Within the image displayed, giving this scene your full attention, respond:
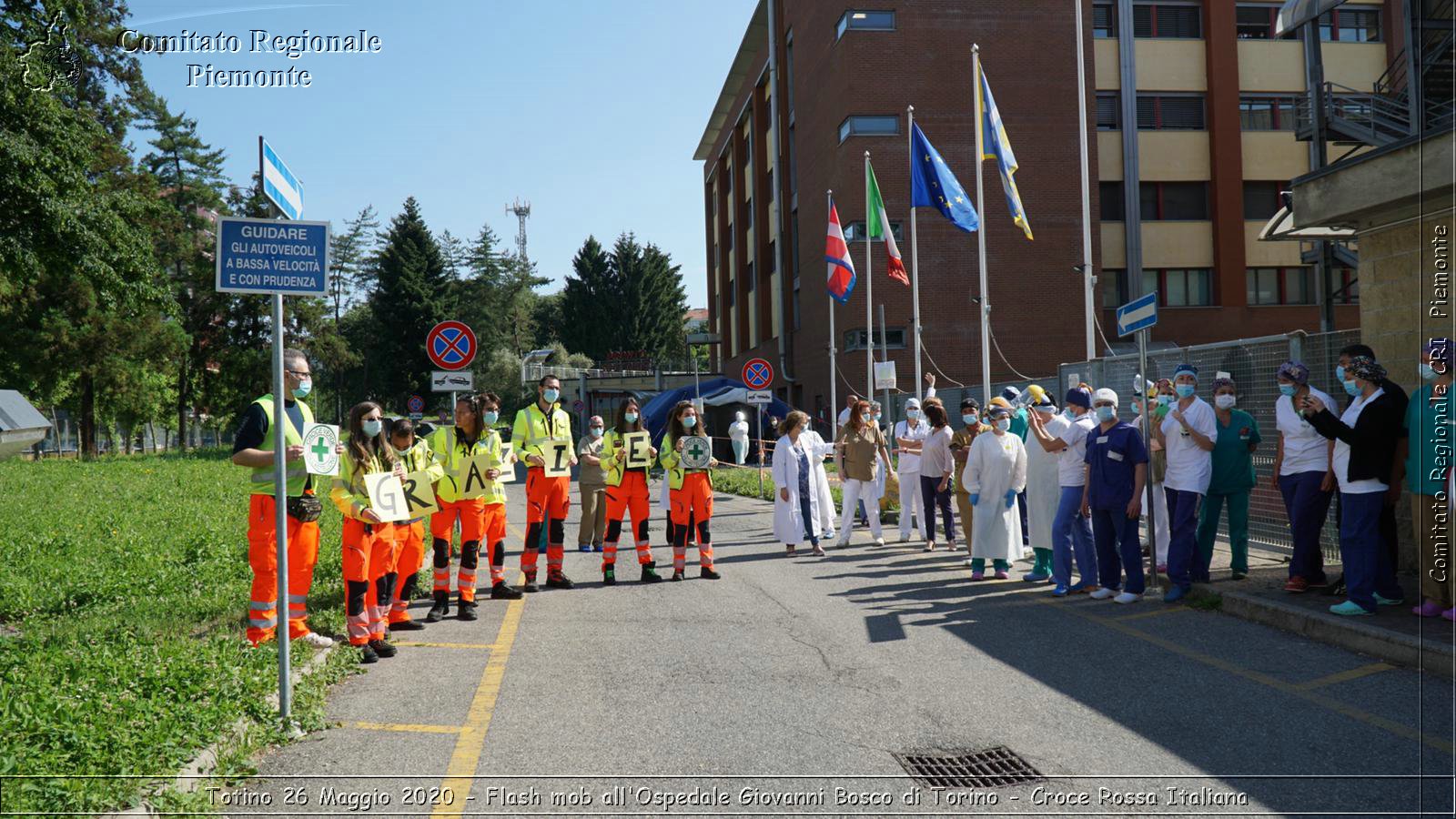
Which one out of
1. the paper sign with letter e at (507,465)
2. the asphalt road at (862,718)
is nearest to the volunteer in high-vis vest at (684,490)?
the paper sign with letter e at (507,465)

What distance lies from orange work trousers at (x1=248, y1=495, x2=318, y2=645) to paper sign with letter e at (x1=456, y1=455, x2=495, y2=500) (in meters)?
1.93

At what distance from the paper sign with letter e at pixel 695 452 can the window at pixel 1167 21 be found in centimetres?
3448

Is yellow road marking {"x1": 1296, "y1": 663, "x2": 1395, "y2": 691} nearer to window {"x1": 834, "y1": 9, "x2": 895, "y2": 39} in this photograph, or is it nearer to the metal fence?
the metal fence

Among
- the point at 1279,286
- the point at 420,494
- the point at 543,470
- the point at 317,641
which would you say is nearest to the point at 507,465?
the point at 543,470

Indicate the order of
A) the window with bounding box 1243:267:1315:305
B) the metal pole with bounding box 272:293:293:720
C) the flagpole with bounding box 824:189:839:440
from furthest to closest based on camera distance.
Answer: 1. the window with bounding box 1243:267:1315:305
2. the flagpole with bounding box 824:189:839:440
3. the metal pole with bounding box 272:293:293:720

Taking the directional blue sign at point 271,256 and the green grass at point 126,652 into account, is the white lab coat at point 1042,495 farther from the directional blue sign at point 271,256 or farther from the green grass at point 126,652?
the directional blue sign at point 271,256

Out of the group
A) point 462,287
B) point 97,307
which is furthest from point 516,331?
point 97,307

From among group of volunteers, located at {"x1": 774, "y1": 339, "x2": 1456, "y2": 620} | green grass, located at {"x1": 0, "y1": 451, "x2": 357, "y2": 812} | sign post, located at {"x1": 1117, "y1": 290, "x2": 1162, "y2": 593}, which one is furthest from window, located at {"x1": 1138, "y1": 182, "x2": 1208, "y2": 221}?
green grass, located at {"x1": 0, "y1": 451, "x2": 357, "y2": 812}

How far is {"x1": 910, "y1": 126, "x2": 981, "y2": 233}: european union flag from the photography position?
60.0 ft

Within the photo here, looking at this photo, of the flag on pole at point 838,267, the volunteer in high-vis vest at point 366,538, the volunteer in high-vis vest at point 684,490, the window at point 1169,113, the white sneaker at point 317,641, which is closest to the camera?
the volunteer in high-vis vest at point 366,538

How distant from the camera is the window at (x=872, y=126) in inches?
1417

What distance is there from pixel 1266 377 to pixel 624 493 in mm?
7571

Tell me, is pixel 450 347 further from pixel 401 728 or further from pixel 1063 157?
pixel 1063 157

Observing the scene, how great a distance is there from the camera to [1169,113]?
3850 cm
